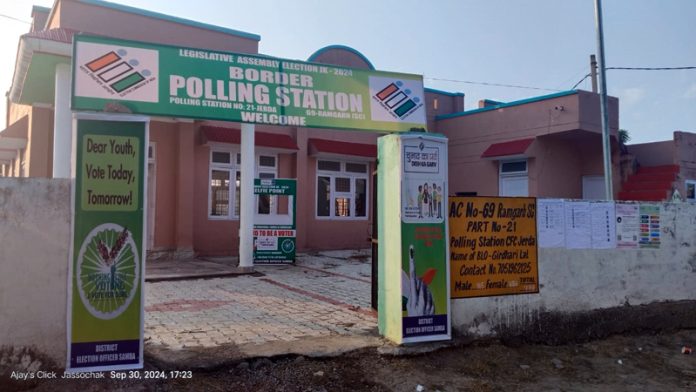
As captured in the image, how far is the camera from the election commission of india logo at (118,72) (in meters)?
5.20

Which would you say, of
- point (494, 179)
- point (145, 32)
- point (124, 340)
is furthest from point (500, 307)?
point (494, 179)

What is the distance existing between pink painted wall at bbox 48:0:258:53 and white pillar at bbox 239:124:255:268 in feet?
14.6

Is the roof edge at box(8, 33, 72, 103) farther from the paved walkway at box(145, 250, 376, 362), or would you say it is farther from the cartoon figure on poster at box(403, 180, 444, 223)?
the cartoon figure on poster at box(403, 180, 444, 223)

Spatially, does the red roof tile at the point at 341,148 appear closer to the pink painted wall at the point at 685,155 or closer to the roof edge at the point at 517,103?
the roof edge at the point at 517,103

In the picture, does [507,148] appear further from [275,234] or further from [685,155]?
[275,234]

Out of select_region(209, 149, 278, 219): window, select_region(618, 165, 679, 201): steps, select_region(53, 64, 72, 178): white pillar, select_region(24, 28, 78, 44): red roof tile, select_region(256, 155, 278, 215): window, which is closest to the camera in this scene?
select_region(24, 28, 78, 44): red roof tile

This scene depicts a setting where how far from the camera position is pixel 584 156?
773 inches

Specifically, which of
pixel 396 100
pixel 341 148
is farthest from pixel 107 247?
pixel 341 148

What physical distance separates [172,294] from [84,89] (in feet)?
15.8

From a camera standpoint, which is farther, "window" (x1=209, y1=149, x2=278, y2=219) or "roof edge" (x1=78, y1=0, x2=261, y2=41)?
"window" (x1=209, y1=149, x2=278, y2=219)

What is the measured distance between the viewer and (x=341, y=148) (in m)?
18.0

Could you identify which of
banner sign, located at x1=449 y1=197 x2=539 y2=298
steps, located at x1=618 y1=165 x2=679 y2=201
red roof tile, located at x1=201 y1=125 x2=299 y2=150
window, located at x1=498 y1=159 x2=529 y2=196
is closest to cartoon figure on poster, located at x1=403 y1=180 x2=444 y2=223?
banner sign, located at x1=449 y1=197 x2=539 y2=298

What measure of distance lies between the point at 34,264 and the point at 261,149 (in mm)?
12114

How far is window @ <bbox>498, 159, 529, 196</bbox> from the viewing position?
62.4 ft
